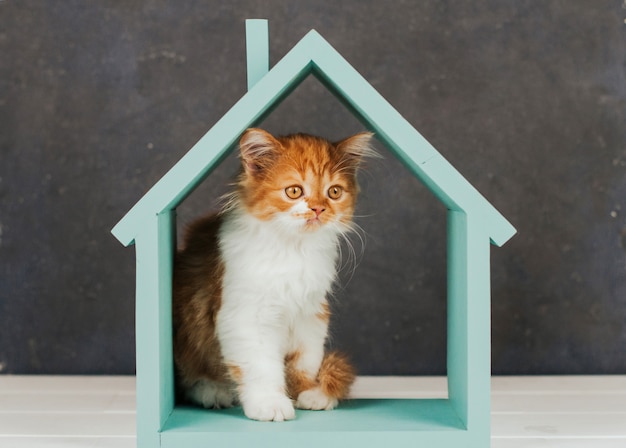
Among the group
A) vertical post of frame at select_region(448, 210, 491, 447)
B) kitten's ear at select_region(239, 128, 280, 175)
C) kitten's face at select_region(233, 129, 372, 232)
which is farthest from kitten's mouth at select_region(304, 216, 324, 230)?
vertical post of frame at select_region(448, 210, 491, 447)

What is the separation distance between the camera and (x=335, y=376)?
1.66 metres

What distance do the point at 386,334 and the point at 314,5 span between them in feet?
2.96

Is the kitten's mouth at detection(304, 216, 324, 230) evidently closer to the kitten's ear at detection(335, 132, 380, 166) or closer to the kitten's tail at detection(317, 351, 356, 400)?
the kitten's ear at detection(335, 132, 380, 166)

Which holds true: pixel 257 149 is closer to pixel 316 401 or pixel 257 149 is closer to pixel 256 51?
pixel 256 51

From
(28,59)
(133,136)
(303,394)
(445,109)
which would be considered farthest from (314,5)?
(303,394)

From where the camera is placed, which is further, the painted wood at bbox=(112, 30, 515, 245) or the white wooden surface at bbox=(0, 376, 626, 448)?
the white wooden surface at bbox=(0, 376, 626, 448)

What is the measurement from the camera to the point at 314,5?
7.29ft

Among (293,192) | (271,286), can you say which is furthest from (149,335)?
(293,192)

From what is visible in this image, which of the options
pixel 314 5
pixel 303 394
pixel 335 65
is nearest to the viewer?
pixel 335 65

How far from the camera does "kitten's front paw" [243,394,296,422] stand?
1.50 meters

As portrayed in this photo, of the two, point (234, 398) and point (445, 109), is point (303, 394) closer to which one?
point (234, 398)

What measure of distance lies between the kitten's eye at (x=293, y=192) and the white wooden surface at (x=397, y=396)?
0.56 meters

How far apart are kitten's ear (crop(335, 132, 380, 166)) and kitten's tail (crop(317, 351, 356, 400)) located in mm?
399

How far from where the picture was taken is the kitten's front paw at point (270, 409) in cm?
150
